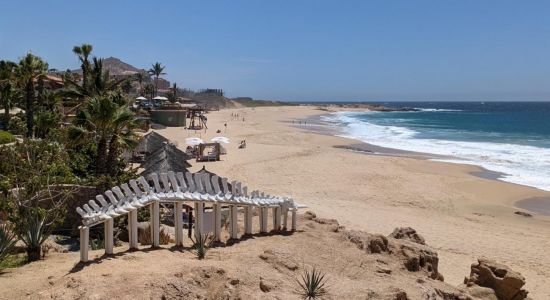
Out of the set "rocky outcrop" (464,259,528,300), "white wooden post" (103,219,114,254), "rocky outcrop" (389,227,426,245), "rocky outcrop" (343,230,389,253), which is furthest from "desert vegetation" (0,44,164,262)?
"rocky outcrop" (464,259,528,300)

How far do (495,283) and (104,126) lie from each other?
1055 centimetres

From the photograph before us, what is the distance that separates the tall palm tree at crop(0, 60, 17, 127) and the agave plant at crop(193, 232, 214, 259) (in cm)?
2336

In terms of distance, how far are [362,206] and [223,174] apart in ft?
27.9

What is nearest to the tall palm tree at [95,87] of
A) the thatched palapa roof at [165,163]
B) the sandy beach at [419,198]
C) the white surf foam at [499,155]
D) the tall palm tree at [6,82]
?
the thatched palapa roof at [165,163]

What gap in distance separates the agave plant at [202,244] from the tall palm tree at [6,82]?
23364mm

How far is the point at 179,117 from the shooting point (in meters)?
52.4

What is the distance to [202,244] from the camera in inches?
300

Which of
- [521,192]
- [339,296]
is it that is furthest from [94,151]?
[521,192]

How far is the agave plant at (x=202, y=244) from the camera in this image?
7469mm

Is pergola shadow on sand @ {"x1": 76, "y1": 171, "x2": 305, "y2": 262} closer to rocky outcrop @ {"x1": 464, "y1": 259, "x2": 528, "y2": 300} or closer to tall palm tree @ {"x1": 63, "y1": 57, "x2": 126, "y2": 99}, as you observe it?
rocky outcrop @ {"x1": 464, "y1": 259, "x2": 528, "y2": 300}

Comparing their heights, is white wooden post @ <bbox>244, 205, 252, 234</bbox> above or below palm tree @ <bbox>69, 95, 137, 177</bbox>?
below

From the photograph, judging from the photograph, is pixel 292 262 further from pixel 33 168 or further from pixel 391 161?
pixel 391 161

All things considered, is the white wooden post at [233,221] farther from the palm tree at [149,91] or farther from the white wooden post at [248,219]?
the palm tree at [149,91]

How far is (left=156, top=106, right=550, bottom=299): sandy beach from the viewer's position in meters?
14.0
